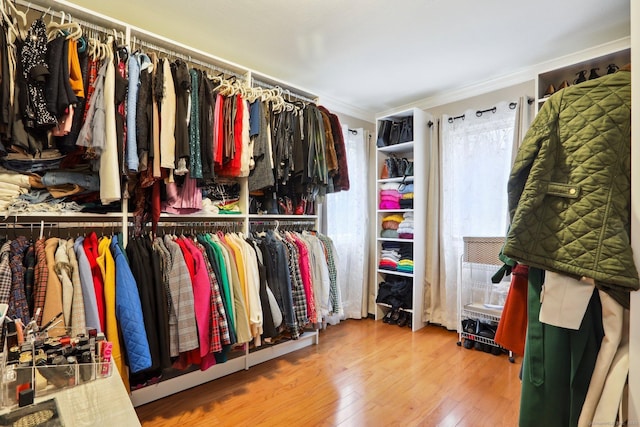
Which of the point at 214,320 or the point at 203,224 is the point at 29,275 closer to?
the point at 214,320

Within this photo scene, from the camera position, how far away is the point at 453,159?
3.27m

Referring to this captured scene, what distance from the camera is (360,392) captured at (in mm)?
2164

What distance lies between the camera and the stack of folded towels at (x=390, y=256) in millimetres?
3488

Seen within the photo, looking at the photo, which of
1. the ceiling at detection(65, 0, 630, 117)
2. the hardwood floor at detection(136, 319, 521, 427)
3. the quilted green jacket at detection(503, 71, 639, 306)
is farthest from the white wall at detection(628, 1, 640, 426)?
the ceiling at detection(65, 0, 630, 117)

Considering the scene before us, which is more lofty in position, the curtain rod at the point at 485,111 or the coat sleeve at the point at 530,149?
the curtain rod at the point at 485,111

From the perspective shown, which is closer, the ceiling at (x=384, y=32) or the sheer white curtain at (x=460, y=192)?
the ceiling at (x=384, y=32)

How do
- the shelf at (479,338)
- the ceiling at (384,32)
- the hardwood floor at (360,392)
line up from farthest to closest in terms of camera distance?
the shelf at (479,338) → the ceiling at (384,32) → the hardwood floor at (360,392)

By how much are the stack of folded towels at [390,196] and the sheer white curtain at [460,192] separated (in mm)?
329

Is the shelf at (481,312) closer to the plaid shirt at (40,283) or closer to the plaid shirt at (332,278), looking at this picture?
the plaid shirt at (332,278)

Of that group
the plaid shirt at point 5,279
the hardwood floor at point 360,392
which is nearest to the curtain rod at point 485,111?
the hardwood floor at point 360,392

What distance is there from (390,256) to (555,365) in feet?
8.04

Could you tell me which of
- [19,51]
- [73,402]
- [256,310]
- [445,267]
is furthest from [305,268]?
[19,51]

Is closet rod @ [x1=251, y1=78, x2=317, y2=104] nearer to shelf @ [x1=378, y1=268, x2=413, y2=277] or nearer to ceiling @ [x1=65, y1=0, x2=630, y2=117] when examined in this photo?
ceiling @ [x1=65, y1=0, x2=630, y2=117]

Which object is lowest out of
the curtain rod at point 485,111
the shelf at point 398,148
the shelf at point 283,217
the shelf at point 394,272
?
the shelf at point 394,272
